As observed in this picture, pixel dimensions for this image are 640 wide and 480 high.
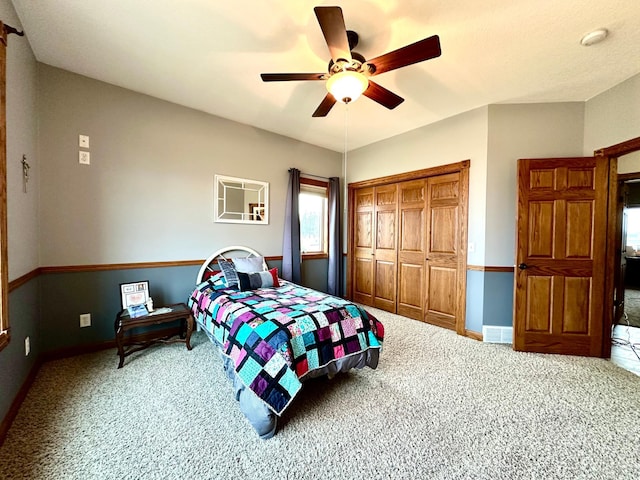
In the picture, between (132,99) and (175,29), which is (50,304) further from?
(175,29)

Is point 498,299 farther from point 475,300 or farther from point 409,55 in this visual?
point 409,55

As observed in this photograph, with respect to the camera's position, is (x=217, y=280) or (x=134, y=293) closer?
(x=134, y=293)

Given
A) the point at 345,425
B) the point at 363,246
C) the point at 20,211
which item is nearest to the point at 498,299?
the point at 363,246

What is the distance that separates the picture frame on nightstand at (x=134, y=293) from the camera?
271 cm

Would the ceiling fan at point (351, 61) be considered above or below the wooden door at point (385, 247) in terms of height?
above

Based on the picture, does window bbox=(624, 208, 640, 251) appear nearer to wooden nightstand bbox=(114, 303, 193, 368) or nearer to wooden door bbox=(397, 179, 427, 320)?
wooden door bbox=(397, 179, 427, 320)

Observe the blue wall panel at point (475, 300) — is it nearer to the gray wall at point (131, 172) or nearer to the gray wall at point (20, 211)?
the gray wall at point (131, 172)

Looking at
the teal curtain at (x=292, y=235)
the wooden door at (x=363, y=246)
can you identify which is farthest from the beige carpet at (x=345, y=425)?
the wooden door at (x=363, y=246)

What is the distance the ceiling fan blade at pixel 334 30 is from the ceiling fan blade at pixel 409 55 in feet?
0.73

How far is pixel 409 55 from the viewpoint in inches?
67.7

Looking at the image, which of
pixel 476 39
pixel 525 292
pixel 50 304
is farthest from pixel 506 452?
pixel 50 304

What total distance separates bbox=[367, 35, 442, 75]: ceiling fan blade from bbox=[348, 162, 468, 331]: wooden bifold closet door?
6.48 feet

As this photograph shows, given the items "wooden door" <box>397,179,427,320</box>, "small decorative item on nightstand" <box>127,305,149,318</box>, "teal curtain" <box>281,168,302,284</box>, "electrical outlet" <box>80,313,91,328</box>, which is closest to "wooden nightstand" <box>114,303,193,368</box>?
"small decorative item on nightstand" <box>127,305,149,318</box>

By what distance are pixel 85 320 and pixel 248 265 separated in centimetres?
169
